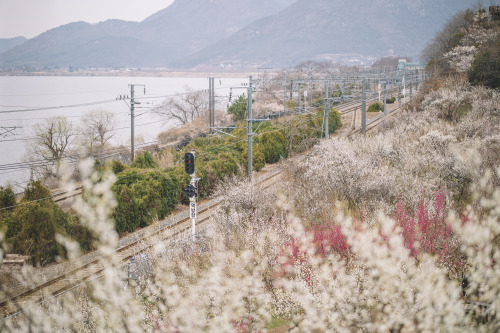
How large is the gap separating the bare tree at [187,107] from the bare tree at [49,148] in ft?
63.0

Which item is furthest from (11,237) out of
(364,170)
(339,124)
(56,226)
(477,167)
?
(339,124)

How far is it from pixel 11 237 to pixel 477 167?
13315mm

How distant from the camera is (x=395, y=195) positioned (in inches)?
446

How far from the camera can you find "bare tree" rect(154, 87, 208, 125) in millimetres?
55062

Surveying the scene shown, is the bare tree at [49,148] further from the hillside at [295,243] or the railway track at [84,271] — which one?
the railway track at [84,271]

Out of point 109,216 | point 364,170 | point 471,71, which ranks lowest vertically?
point 109,216

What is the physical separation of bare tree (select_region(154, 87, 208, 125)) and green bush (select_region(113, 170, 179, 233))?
112 ft

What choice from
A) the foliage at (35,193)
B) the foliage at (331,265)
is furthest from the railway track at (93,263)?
the foliage at (35,193)

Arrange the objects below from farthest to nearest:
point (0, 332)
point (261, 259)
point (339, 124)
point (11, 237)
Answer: point (339, 124) < point (11, 237) < point (261, 259) < point (0, 332)

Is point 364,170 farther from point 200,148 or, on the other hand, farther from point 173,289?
point 200,148

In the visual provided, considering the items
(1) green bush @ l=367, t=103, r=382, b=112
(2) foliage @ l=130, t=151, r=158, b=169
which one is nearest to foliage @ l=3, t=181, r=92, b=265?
(2) foliage @ l=130, t=151, r=158, b=169

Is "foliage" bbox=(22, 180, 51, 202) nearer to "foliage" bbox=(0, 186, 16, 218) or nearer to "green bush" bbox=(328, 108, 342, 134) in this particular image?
"foliage" bbox=(0, 186, 16, 218)

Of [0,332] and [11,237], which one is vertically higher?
[0,332]

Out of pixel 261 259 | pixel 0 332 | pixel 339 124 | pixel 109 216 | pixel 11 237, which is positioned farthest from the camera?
pixel 339 124
